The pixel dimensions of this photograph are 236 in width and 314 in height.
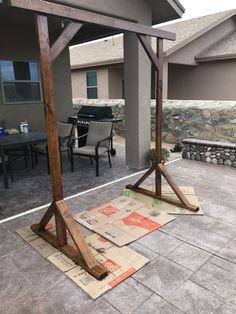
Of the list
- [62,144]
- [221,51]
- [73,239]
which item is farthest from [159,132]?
[221,51]

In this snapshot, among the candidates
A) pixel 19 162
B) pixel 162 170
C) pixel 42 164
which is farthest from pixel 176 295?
pixel 19 162

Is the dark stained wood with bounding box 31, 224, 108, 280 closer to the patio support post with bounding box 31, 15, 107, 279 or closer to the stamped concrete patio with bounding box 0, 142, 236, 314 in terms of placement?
the patio support post with bounding box 31, 15, 107, 279

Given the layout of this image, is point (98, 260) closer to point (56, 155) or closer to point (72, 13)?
point (56, 155)

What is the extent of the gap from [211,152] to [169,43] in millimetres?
5679

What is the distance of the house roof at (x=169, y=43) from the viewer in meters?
9.48

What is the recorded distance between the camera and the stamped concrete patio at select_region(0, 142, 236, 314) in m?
1.93

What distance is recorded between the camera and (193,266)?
234 cm

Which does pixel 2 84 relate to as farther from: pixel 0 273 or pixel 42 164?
pixel 0 273

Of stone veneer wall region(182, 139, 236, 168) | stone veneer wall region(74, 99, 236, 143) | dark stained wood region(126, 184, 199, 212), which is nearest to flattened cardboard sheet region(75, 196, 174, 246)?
dark stained wood region(126, 184, 199, 212)

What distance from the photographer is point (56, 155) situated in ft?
8.07

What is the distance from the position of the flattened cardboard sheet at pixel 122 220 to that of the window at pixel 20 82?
399 cm

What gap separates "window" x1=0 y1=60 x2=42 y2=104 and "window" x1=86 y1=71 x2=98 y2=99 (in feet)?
20.3

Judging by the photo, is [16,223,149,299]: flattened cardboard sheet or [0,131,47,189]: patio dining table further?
[0,131,47,189]: patio dining table

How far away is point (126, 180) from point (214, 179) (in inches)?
60.5
